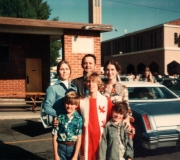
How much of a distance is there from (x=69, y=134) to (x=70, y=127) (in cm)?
8

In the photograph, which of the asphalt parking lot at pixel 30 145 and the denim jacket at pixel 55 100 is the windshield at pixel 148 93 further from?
the denim jacket at pixel 55 100

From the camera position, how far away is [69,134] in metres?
2.84

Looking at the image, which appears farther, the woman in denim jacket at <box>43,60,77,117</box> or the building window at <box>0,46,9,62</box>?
the building window at <box>0,46,9,62</box>

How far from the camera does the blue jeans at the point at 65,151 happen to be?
9.32ft

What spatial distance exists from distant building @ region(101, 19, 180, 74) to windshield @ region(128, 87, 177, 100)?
78.1 feet

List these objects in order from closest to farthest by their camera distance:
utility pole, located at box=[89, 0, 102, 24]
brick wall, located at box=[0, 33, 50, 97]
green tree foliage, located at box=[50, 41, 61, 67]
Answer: brick wall, located at box=[0, 33, 50, 97], utility pole, located at box=[89, 0, 102, 24], green tree foliage, located at box=[50, 41, 61, 67]

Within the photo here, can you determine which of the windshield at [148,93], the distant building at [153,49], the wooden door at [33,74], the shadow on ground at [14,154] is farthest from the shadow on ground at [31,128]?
the distant building at [153,49]

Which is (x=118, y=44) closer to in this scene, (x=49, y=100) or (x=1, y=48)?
(x=1, y=48)

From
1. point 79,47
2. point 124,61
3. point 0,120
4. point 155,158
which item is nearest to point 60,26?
point 79,47

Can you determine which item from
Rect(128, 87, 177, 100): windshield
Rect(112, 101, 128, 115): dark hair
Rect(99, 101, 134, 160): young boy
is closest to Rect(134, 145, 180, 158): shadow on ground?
Rect(128, 87, 177, 100): windshield

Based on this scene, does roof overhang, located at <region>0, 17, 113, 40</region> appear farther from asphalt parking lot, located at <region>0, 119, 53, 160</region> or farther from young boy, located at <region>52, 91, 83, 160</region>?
young boy, located at <region>52, 91, 83, 160</region>

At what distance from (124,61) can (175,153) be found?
33267mm

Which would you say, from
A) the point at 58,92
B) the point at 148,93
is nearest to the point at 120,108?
the point at 58,92

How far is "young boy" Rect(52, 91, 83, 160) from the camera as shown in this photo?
2.82 m
